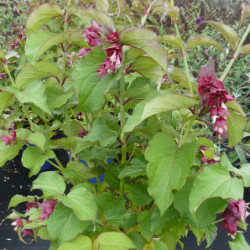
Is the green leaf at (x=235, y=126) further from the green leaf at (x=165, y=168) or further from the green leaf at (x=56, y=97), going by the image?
the green leaf at (x=56, y=97)

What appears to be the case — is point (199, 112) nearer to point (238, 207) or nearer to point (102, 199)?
point (238, 207)

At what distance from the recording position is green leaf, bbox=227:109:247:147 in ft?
1.63

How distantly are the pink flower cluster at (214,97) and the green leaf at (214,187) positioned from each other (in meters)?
0.09

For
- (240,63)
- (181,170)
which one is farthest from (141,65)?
(240,63)

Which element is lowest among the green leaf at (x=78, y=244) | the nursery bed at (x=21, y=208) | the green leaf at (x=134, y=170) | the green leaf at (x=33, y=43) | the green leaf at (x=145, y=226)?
the nursery bed at (x=21, y=208)

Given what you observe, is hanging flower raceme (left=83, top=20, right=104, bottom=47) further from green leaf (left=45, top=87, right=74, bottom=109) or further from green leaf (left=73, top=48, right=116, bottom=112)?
green leaf (left=45, top=87, right=74, bottom=109)

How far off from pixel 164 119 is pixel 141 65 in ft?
0.37

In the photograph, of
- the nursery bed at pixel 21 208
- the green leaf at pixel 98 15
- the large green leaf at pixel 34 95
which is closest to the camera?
the green leaf at pixel 98 15

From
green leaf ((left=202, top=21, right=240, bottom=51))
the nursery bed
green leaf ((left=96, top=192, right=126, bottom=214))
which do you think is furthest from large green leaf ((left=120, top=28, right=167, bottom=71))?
the nursery bed

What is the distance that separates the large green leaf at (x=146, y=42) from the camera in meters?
0.48

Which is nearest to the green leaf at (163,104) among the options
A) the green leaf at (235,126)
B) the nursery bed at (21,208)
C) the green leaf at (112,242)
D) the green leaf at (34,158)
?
the green leaf at (235,126)

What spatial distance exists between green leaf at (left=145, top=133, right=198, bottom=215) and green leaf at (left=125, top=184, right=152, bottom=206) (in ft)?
0.48

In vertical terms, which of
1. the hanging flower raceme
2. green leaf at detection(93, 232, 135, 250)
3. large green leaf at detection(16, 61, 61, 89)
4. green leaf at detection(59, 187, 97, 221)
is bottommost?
green leaf at detection(93, 232, 135, 250)

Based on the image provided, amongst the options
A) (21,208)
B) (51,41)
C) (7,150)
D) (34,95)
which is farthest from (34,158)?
(21,208)
